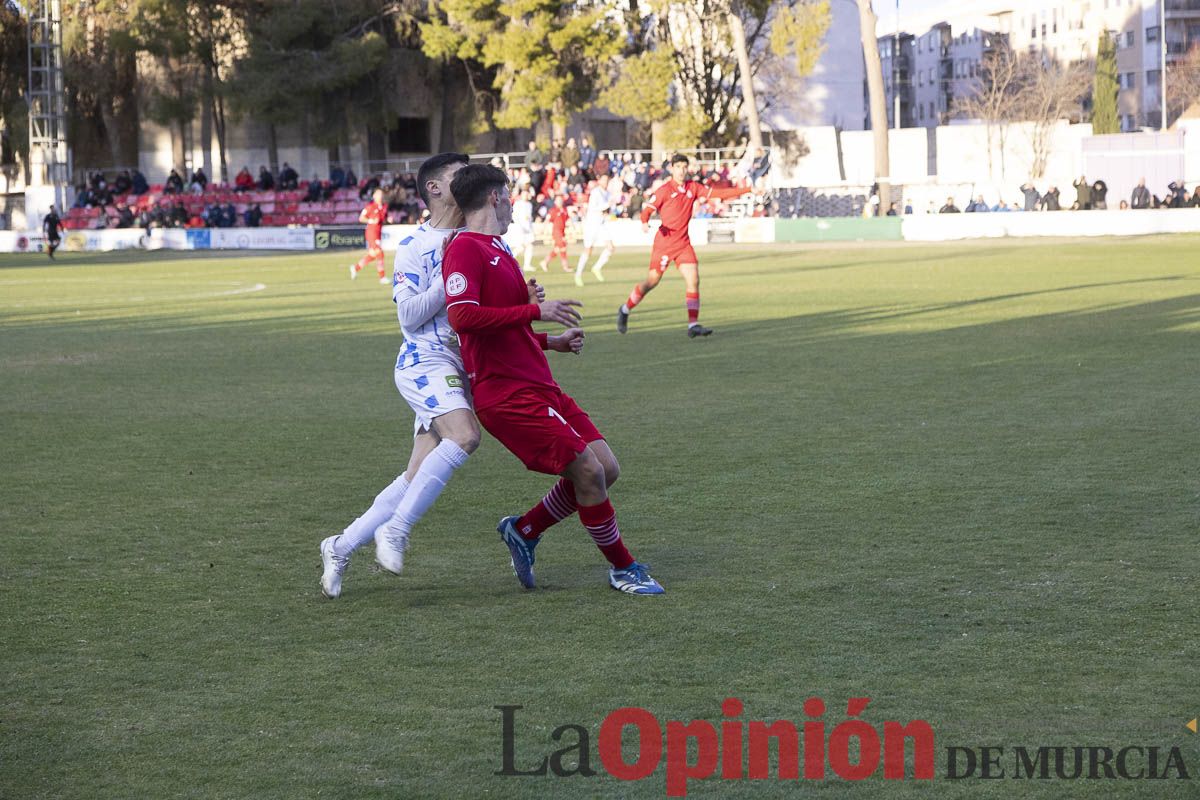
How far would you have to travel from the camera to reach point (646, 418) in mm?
11711

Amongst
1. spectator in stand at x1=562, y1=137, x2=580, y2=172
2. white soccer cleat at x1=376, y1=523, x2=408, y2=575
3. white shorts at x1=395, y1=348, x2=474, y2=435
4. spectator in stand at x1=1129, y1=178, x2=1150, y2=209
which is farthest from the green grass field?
spectator in stand at x1=562, y1=137, x2=580, y2=172

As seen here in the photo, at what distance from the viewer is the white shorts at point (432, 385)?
6.36m

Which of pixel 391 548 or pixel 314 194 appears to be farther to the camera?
pixel 314 194

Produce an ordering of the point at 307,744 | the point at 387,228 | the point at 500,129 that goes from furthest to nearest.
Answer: the point at 500,129, the point at 387,228, the point at 307,744

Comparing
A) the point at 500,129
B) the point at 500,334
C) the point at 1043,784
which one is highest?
the point at 500,129

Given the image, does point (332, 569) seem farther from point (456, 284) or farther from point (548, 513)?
point (456, 284)

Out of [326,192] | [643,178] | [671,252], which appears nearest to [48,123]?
[326,192]

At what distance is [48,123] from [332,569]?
51902mm

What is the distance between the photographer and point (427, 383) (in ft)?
20.9

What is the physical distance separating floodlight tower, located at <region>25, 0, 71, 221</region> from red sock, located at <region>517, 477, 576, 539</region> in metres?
A: 51.7

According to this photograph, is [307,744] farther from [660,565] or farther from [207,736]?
[660,565]

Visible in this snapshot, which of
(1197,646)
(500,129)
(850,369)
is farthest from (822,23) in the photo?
(1197,646)

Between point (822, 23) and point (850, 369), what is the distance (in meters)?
44.1

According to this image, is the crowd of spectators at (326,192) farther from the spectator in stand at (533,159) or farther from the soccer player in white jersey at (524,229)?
the soccer player in white jersey at (524,229)
